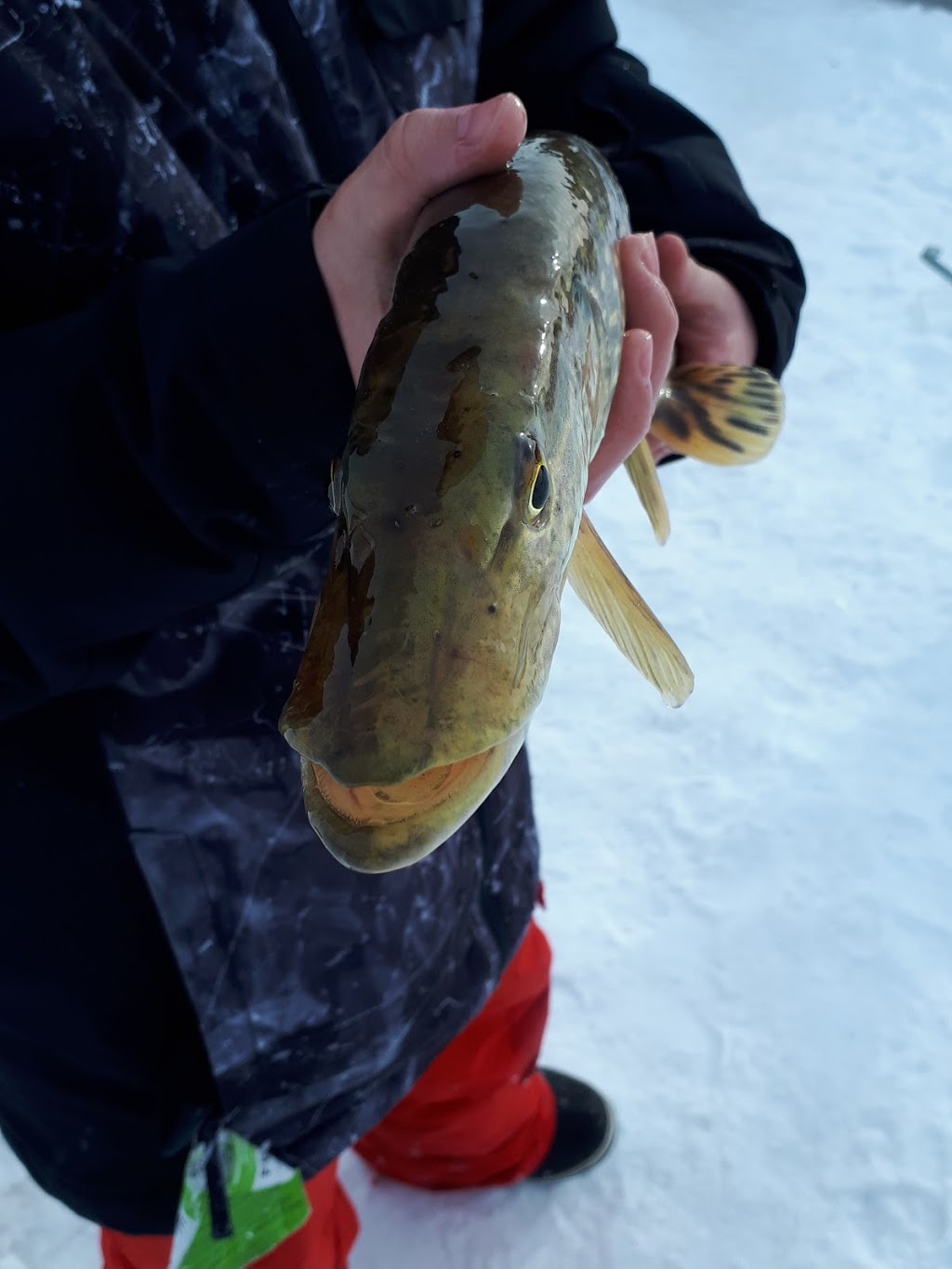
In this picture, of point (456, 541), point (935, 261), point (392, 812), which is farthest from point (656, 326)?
point (935, 261)

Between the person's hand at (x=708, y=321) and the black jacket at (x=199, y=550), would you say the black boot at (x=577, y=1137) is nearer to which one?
the black jacket at (x=199, y=550)

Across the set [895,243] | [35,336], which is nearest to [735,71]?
[895,243]

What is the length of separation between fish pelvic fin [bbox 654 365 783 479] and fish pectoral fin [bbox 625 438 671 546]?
0.09m

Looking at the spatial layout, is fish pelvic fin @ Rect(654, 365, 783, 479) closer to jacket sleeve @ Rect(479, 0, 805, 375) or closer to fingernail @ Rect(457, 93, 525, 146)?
jacket sleeve @ Rect(479, 0, 805, 375)

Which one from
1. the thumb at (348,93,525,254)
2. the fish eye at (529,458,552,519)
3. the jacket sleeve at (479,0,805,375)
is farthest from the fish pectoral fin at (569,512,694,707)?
the jacket sleeve at (479,0,805,375)

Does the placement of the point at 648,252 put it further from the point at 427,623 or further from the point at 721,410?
the point at 427,623

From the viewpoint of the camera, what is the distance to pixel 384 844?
537 millimetres

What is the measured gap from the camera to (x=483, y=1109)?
5.21 ft

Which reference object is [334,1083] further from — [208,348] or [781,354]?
[781,354]

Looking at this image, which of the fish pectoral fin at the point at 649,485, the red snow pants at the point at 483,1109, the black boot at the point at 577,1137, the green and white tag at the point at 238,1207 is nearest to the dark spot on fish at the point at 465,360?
the fish pectoral fin at the point at 649,485

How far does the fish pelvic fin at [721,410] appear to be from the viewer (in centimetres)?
116

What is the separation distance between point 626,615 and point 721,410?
0.47 m

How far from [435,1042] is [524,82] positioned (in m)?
1.21

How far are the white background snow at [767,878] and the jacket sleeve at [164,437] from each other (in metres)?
1.33
